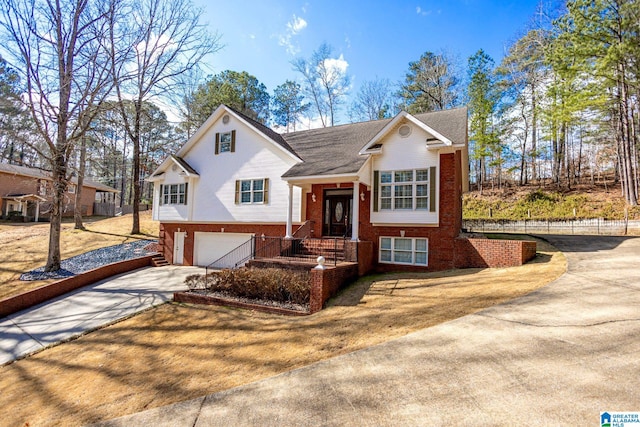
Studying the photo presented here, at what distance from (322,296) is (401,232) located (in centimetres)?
532

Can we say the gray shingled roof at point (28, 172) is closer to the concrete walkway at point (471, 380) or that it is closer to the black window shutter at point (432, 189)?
the black window shutter at point (432, 189)

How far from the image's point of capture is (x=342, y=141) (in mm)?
15945

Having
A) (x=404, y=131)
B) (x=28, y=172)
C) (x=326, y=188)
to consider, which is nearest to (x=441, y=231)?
(x=404, y=131)

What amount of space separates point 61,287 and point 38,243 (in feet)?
32.8

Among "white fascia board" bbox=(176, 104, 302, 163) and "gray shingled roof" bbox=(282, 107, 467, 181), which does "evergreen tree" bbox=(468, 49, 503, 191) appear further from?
"white fascia board" bbox=(176, 104, 302, 163)

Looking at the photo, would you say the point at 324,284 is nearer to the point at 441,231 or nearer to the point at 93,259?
the point at 441,231

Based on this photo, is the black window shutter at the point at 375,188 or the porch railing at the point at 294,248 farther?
the black window shutter at the point at 375,188

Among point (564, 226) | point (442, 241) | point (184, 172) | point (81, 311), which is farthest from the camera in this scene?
point (564, 226)

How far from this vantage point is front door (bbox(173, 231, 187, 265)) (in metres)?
17.3

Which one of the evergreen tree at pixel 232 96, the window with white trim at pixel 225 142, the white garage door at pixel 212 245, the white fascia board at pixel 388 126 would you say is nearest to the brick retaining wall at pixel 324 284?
the white fascia board at pixel 388 126

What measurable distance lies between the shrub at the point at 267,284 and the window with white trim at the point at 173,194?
8.55 metres

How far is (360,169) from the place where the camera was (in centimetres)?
1188

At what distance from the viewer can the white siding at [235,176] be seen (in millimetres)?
14797

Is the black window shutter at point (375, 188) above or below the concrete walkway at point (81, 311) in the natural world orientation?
above
